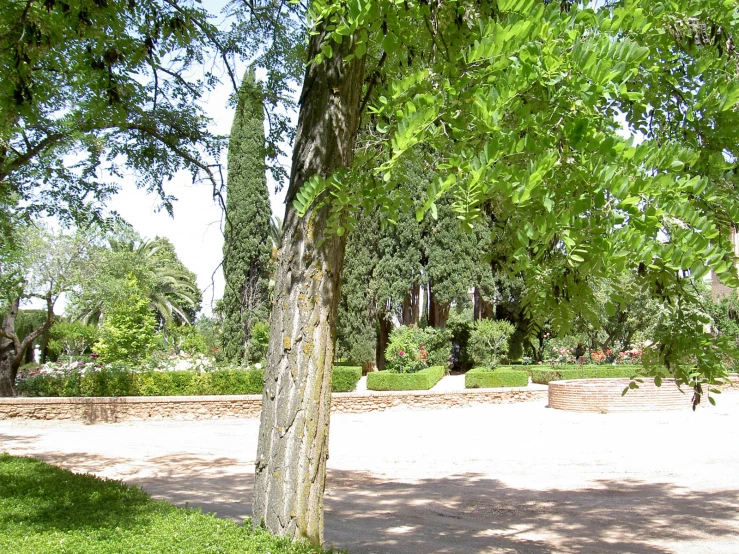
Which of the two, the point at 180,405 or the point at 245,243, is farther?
the point at 245,243

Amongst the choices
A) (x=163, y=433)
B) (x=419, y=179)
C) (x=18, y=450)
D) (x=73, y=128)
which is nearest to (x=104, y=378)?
(x=163, y=433)

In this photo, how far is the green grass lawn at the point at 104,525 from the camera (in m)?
3.93

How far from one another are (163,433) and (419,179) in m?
13.4

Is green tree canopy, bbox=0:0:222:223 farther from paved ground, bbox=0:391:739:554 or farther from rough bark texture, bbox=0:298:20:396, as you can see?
rough bark texture, bbox=0:298:20:396

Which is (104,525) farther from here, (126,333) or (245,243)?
(245,243)

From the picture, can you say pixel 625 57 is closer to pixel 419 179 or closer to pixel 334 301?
pixel 334 301

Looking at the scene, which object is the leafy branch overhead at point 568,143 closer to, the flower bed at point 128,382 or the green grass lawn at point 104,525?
the green grass lawn at point 104,525

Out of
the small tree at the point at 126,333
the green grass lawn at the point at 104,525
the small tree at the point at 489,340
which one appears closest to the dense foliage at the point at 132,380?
the small tree at the point at 126,333

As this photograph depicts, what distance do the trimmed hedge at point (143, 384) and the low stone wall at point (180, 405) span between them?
0.66 meters

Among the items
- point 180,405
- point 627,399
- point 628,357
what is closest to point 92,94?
point 180,405

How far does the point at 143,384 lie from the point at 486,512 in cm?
1327

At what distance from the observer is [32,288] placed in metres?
22.9

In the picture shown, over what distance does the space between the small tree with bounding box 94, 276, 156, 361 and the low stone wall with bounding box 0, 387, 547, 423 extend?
11.1 feet

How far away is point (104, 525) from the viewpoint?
16.4 ft
